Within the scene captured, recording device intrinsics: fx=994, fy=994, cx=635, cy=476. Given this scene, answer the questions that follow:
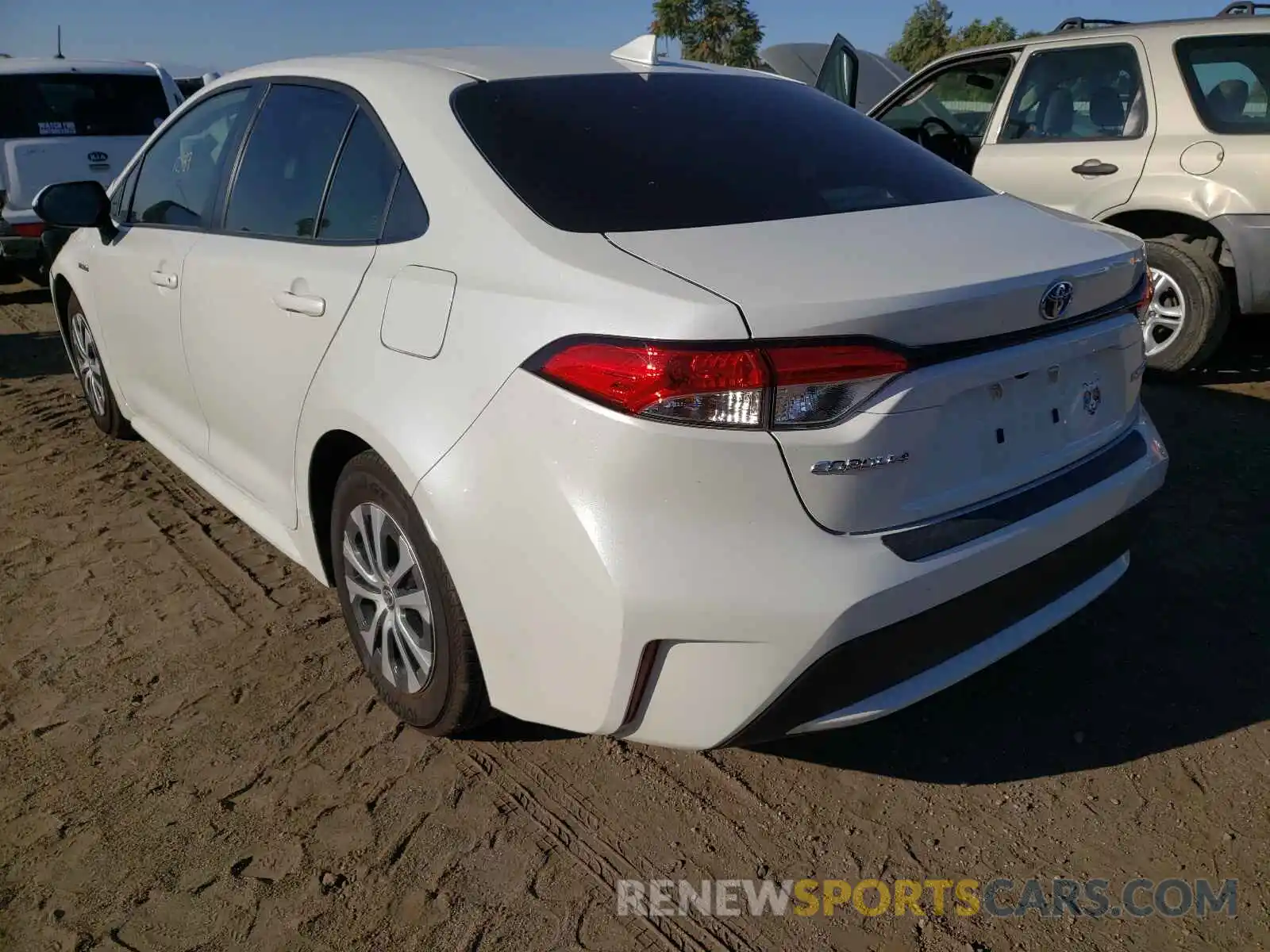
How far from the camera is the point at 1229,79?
4879 mm

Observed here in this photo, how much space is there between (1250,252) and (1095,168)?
90 cm

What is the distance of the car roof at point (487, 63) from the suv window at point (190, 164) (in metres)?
0.27

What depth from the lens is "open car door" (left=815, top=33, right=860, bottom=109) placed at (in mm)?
7082

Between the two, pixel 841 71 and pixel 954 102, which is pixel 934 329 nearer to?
pixel 954 102

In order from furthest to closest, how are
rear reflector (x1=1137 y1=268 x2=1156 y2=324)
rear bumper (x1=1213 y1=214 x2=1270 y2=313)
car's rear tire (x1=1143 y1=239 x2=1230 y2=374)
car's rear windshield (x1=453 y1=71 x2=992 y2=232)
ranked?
car's rear tire (x1=1143 y1=239 x2=1230 y2=374) < rear bumper (x1=1213 y1=214 x2=1270 y2=313) < rear reflector (x1=1137 y1=268 x2=1156 y2=324) < car's rear windshield (x1=453 y1=71 x2=992 y2=232)

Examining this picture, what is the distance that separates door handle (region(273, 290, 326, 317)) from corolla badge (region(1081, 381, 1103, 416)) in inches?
70.8

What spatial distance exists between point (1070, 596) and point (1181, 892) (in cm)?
64

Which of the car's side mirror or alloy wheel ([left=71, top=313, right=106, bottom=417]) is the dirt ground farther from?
alloy wheel ([left=71, top=313, right=106, bottom=417])

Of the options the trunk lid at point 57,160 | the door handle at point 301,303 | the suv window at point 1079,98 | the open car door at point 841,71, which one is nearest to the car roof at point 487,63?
the door handle at point 301,303

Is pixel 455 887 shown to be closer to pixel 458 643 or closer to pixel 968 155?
pixel 458 643

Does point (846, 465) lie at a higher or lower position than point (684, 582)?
higher

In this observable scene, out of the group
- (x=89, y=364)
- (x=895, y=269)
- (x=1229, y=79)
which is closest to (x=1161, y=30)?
(x=1229, y=79)

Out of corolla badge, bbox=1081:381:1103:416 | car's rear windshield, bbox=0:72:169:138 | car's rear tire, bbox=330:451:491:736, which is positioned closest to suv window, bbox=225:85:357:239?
car's rear tire, bbox=330:451:491:736

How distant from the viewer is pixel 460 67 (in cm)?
264
